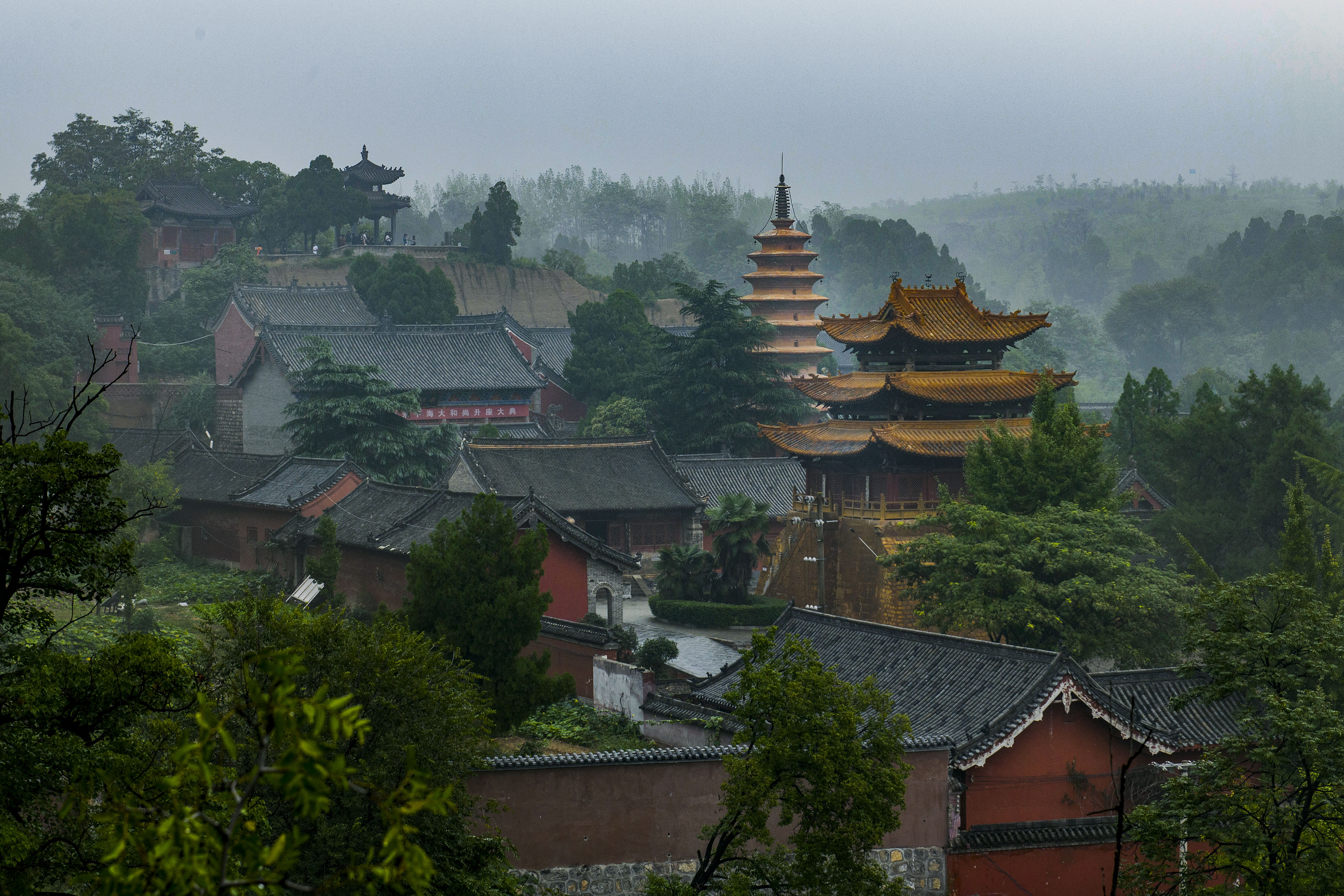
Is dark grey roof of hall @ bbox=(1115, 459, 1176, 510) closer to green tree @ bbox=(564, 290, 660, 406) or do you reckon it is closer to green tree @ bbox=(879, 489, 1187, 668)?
green tree @ bbox=(879, 489, 1187, 668)

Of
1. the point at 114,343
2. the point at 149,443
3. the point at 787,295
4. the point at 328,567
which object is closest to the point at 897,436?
the point at 328,567

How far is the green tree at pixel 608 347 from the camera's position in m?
59.0

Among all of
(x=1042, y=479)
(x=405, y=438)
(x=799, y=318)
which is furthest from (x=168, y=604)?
(x=799, y=318)

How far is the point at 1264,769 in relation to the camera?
48.1ft

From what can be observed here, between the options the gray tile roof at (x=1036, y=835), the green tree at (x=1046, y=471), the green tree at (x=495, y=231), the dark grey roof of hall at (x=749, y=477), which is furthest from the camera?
the green tree at (x=495, y=231)

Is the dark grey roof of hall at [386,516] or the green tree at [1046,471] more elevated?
the green tree at [1046,471]

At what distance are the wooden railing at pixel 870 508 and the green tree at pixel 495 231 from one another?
43584 millimetres

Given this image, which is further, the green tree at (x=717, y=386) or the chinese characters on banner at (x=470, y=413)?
the chinese characters on banner at (x=470, y=413)

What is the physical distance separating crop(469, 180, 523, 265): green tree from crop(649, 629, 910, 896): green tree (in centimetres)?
Answer: 6733

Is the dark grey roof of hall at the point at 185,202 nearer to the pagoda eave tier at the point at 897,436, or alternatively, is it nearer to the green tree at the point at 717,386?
the green tree at the point at 717,386

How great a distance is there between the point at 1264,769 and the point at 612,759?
744cm

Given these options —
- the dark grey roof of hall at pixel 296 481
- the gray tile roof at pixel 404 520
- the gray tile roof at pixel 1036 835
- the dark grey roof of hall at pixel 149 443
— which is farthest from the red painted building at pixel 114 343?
the gray tile roof at pixel 1036 835

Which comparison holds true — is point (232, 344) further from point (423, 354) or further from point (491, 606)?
point (491, 606)

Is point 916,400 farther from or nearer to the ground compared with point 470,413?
farther from the ground
